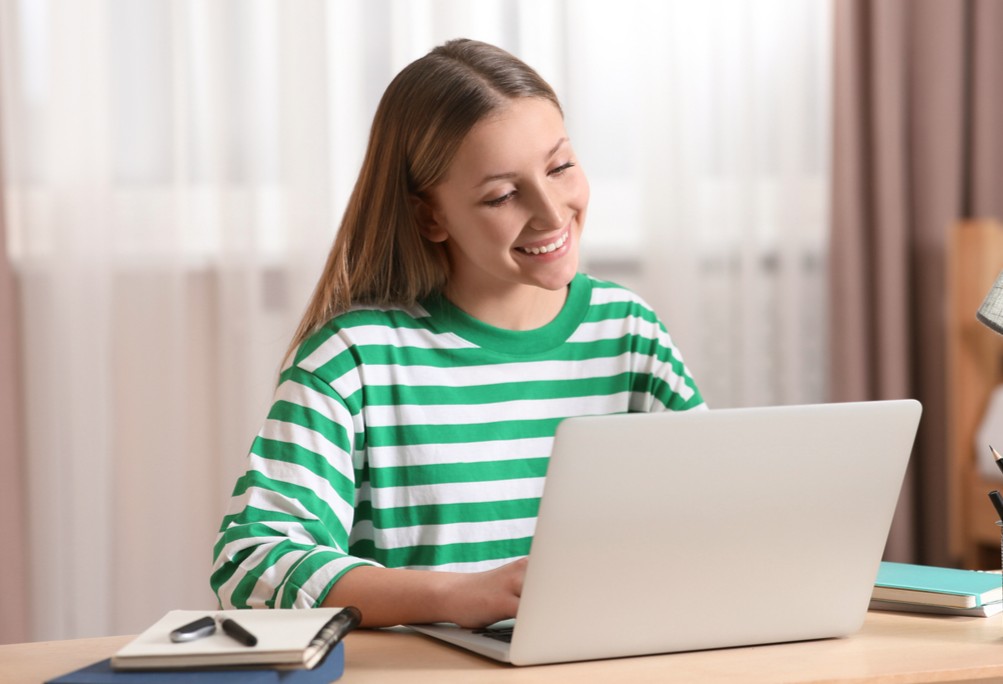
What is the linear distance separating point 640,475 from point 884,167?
2209mm

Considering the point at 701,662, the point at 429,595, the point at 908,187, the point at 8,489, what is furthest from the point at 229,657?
the point at 908,187

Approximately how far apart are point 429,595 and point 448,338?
0.41 meters

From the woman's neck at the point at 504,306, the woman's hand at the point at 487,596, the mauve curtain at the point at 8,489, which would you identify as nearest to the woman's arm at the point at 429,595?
the woman's hand at the point at 487,596

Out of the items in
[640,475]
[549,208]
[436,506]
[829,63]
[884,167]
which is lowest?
[436,506]

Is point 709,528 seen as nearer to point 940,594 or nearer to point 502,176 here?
point 940,594

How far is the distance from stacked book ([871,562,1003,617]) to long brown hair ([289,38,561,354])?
567 mm

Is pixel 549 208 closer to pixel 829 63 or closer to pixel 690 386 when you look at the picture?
pixel 690 386

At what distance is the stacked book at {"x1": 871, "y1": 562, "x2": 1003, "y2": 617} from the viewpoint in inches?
39.3

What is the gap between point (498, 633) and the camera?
917 mm

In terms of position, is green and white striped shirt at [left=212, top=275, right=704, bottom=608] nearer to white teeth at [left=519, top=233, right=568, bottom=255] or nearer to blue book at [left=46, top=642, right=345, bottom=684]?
white teeth at [left=519, top=233, right=568, bottom=255]

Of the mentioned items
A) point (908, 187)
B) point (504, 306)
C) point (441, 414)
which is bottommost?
point (441, 414)

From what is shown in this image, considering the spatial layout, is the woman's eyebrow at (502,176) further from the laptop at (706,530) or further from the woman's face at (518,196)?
the laptop at (706,530)

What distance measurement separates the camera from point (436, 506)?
1267 millimetres

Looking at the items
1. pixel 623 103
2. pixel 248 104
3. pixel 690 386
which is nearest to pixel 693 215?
pixel 623 103
